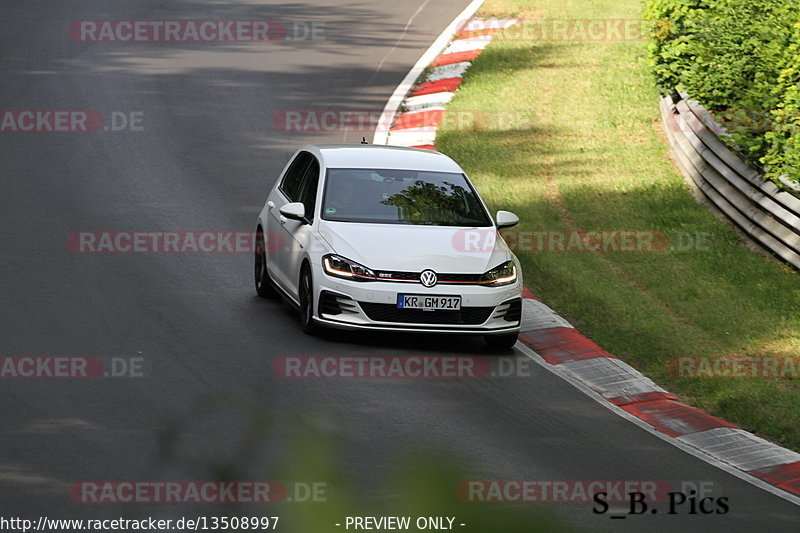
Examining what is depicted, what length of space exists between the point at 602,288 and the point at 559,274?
0.68 metres

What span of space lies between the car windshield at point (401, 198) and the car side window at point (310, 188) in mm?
165

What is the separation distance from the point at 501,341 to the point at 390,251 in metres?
1.42

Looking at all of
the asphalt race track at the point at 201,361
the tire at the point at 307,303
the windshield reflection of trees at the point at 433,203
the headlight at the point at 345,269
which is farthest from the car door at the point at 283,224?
the windshield reflection of trees at the point at 433,203

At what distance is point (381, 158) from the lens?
13.7m

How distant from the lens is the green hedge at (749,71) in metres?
14.9

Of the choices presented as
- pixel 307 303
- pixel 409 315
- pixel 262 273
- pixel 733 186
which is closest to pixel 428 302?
pixel 409 315

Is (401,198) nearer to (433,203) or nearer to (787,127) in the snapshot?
(433,203)

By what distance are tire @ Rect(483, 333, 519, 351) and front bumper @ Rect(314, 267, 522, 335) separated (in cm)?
26

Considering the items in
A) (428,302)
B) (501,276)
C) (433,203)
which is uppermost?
(433,203)

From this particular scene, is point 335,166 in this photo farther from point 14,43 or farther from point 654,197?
point 14,43

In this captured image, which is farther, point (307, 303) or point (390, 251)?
point (307, 303)

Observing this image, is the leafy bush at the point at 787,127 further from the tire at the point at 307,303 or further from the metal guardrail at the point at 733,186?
the tire at the point at 307,303

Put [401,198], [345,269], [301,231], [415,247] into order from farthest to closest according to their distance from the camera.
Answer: [401,198] < [301,231] < [415,247] < [345,269]

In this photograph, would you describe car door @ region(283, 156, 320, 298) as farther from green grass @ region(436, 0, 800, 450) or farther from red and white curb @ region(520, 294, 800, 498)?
green grass @ region(436, 0, 800, 450)
